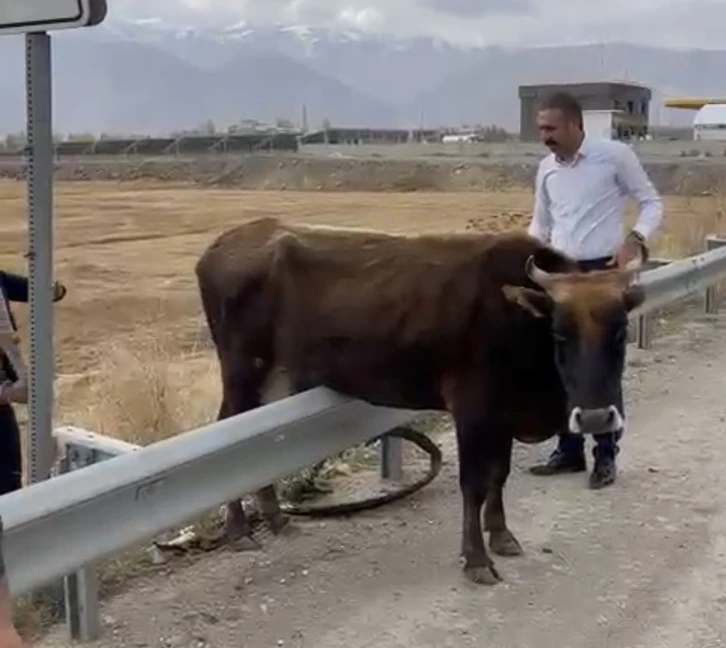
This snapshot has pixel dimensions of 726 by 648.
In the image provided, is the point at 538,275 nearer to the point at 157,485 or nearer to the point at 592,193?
the point at 592,193

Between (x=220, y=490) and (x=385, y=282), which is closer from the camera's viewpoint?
(x=220, y=490)

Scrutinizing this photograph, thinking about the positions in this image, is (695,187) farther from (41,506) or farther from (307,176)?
(41,506)

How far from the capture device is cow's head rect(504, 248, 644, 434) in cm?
523

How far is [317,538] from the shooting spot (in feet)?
19.1

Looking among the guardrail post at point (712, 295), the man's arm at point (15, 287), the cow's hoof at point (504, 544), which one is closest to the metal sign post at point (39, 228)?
the man's arm at point (15, 287)

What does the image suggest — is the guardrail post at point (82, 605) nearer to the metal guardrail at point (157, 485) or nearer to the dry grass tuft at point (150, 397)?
the metal guardrail at point (157, 485)

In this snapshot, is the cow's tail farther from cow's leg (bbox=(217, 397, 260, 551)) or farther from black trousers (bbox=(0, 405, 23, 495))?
black trousers (bbox=(0, 405, 23, 495))

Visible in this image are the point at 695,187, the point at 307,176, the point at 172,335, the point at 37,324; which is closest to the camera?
the point at 37,324

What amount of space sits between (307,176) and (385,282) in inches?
1964

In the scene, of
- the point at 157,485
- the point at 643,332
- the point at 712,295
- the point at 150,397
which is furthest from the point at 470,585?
the point at 712,295

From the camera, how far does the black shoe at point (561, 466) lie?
6965 millimetres

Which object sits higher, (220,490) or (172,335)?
(220,490)

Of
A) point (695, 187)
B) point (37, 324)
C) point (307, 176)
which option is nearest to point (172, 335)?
point (37, 324)

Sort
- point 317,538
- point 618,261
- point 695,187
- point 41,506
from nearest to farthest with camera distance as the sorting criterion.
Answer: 1. point 41,506
2. point 317,538
3. point 618,261
4. point 695,187
